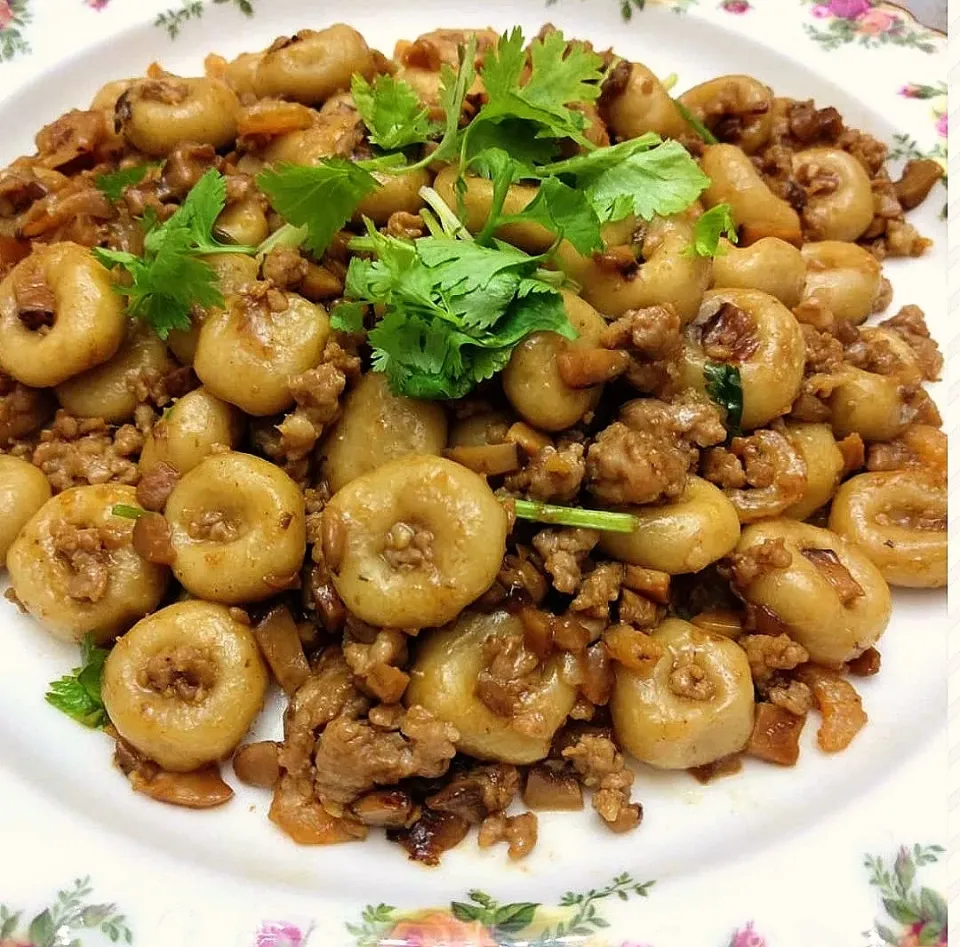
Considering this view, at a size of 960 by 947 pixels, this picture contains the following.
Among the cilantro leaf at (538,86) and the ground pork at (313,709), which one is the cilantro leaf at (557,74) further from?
the ground pork at (313,709)

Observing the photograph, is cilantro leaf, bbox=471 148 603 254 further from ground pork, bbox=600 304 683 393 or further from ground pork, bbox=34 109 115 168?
ground pork, bbox=34 109 115 168

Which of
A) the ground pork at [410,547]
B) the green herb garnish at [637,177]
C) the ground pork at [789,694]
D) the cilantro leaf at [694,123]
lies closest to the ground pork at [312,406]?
the ground pork at [410,547]

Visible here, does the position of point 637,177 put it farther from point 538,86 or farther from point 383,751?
point 383,751

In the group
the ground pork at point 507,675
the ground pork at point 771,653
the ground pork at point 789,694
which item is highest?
the ground pork at point 507,675

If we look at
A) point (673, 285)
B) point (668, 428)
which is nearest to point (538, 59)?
point (673, 285)

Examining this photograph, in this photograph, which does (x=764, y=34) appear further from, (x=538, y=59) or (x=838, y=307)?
(x=538, y=59)
